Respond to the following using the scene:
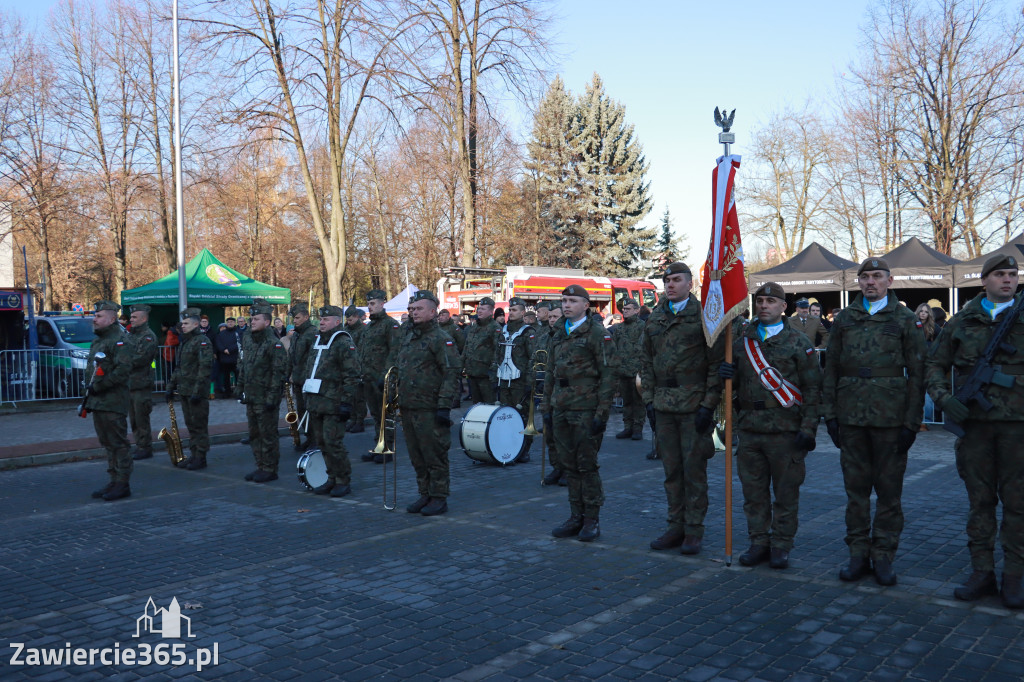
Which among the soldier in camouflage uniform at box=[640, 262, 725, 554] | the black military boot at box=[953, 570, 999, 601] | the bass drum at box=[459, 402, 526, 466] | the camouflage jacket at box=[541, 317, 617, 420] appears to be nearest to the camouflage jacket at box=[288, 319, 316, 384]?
the bass drum at box=[459, 402, 526, 466]

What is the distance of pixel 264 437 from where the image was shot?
10.2 meters

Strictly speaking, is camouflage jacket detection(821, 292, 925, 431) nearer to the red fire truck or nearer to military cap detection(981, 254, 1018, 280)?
military cap detection(981, 254, 1018, 280)

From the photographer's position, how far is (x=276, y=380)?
10.0 metres

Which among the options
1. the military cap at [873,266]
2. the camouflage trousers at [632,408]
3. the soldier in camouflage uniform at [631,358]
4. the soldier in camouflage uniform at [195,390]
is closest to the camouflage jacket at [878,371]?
the military cap at [873,266]

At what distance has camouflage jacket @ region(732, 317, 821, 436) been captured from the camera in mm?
5965

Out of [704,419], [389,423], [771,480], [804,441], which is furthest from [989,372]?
[389,423]

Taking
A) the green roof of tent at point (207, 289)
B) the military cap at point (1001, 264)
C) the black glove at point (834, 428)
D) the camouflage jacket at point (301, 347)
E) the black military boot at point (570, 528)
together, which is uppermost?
the green roof of tent at point (207, 289)

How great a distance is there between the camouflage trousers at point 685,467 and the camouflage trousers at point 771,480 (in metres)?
0.39

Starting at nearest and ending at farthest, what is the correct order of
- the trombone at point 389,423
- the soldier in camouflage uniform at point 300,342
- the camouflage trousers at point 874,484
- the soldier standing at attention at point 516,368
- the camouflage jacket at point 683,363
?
the camouflage trousers at point 874,484, the camouflage jacket at point 683,363, the trombone at point 389,423, the soldier in camouflage uniform at point 300,342, the soldier standing at attention at point 516,368

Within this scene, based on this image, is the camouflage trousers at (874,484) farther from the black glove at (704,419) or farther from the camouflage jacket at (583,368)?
the camouflage jacket at (583,368)

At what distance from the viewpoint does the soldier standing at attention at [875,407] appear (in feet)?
18.4

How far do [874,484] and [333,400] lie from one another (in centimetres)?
573

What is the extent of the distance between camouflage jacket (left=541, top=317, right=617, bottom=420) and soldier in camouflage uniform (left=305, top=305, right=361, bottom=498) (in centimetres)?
281

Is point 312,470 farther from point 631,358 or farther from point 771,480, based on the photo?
point 631,358
